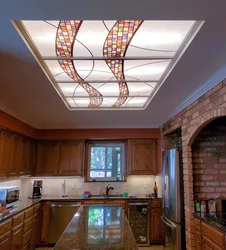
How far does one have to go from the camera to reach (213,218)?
278 cm

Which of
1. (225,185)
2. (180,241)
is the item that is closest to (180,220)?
(180,241)

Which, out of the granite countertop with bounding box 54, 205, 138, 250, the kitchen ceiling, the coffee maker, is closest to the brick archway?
the kitchen ceiling

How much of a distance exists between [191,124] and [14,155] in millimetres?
3171

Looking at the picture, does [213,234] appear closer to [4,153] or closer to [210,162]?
[210,162]

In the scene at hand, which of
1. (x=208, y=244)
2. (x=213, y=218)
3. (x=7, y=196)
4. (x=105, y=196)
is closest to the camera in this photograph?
(x=208, y=244)

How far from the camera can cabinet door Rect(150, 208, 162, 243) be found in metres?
4.58

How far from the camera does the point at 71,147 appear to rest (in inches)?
205

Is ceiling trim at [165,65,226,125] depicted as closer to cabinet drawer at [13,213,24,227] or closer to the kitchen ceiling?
the kitchen ceiling

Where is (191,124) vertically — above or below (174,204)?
above

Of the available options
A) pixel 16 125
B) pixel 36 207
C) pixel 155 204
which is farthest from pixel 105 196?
pixel 16 125

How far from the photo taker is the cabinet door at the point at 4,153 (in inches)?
138

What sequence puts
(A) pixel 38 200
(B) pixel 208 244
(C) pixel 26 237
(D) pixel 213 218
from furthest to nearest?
(A) pixel 38 200 < (C) pixel 26 237 < (D) pixel 213 218 < (B) pixel 208 244

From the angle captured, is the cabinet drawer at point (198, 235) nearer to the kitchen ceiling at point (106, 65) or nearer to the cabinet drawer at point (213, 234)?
the cabinet drawer at point (213, 234)

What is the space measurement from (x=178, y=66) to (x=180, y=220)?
2453mm
